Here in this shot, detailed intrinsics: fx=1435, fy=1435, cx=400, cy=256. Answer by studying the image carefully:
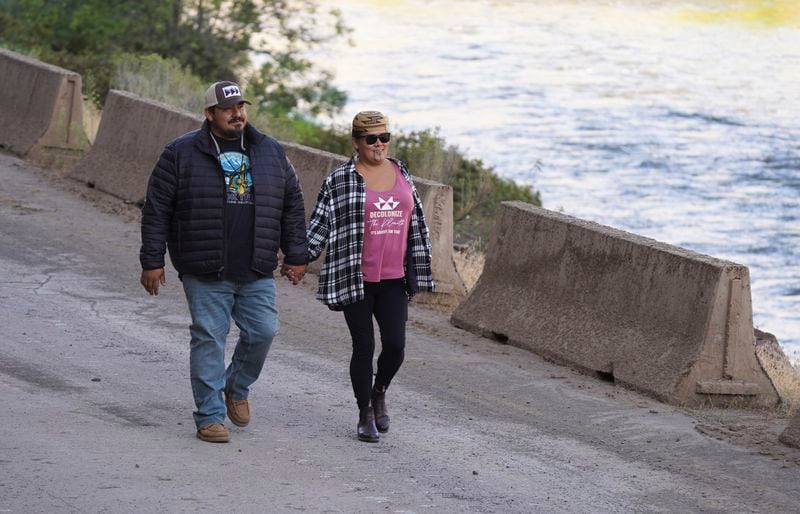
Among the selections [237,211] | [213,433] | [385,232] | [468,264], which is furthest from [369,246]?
[468,264]

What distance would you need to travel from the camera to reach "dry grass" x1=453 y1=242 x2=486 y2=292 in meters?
13.3

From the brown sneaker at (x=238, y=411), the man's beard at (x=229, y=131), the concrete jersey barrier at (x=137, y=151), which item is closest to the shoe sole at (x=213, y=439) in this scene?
the brown sneaker at (x=238, y=411)

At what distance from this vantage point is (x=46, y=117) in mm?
17125

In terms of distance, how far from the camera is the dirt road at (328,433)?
22.6 feet

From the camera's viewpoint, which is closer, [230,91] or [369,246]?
[230,91]

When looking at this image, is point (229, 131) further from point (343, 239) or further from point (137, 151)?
point (137, 151)

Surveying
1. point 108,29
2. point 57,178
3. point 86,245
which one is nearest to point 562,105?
point 108,29

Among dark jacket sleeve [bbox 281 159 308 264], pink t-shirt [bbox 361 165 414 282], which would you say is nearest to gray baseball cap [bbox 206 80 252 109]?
dark jacket sleeve [bbox 281 159 308 264]

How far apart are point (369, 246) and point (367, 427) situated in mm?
1023

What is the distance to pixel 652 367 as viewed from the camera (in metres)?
9.63

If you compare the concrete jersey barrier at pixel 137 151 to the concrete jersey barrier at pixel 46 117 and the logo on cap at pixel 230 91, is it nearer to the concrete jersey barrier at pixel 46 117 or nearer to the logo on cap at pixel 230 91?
the concrete jersey barrier at pixel 46 117

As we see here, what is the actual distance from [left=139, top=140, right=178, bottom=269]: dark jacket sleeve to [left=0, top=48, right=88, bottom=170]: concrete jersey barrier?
9.69 metres

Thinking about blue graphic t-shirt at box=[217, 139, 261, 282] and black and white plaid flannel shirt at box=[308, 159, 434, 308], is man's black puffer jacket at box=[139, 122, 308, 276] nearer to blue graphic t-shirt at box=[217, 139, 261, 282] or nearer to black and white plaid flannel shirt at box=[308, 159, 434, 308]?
blue graphic t-shirt at box=[217, 139, 261, 282]

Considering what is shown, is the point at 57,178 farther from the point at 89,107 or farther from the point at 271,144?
the point at 271,144
